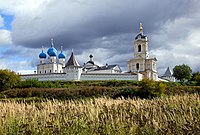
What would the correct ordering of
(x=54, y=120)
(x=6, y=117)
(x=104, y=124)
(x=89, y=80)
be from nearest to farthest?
(x=104, y=124), (x=54, y=120), (x=6, y=117), (x=89, y=80)

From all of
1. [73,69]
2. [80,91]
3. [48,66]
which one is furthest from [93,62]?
[80,91]

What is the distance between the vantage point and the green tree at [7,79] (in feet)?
187

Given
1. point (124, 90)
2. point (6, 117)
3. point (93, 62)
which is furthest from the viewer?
point (93, 62)

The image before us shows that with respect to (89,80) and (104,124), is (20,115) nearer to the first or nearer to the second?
(104,124)

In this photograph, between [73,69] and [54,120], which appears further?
[73,69]

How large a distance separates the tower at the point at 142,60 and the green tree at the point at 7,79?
39137 mm

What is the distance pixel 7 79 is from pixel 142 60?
43.9 m

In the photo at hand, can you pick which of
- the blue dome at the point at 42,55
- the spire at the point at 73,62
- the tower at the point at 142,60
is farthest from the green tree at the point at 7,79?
the tower at the point at 142,60

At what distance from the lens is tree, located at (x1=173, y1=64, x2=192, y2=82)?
8700 centimetres

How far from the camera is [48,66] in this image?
88688 mm

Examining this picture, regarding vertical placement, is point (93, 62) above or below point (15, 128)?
above

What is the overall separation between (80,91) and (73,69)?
68.5 feet

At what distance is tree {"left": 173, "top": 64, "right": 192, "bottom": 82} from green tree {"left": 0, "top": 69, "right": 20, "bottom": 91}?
45.8 m

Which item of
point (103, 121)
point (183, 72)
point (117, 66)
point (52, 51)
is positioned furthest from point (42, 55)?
point (103, 121)
